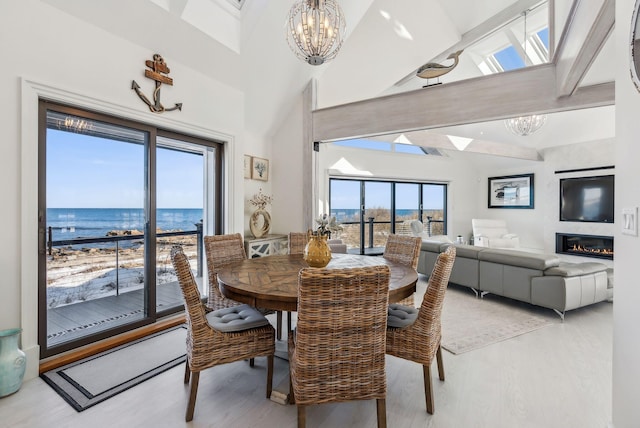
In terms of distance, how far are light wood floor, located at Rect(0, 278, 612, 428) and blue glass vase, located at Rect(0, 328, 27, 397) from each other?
0.21ft

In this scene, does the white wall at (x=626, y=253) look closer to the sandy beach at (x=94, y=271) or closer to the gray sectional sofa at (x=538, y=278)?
the gray sectional sofa at (x=538, y=278)

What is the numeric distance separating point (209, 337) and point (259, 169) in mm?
3415

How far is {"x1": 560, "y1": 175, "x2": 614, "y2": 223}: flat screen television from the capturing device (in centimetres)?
612

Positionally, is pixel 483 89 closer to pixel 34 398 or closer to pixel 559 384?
pixel 559 384

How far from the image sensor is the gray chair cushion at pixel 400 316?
81.7 inches

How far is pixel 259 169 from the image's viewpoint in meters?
4.94

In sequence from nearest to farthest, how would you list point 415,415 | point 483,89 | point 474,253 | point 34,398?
point 415,415 → point 34,398 → point 483,89 → point 474,253

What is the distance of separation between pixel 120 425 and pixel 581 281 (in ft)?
14.6

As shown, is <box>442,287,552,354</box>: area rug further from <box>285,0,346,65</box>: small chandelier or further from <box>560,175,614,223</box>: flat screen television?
<box>560,175,614,223</box>: flat screen television

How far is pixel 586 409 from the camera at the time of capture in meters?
1.94

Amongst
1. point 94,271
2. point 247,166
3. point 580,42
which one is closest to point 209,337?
point 94,271

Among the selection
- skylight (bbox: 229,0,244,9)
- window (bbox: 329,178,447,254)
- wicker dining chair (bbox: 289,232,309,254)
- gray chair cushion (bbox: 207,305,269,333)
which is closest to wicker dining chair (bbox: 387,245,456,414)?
gray chair cushion (bbox: 207,305,269,333)

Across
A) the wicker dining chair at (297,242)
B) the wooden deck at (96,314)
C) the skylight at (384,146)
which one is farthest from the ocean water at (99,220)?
the skylight at (384,146)

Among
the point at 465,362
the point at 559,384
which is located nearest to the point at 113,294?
the point at 465,362
